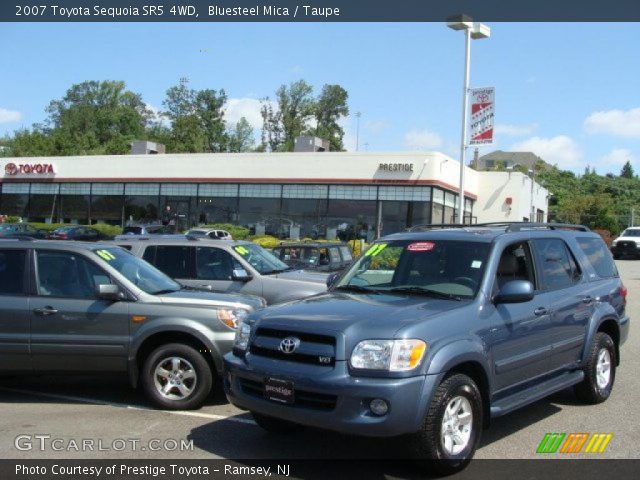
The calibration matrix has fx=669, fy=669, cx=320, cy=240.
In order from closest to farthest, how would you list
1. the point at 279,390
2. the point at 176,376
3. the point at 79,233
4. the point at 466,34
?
the point at 279,390 → the point at 176,376 → the point at 466,34 → the point at 79,233

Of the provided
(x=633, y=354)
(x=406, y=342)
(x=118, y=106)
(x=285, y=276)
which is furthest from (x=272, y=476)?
(x=118, y=106)

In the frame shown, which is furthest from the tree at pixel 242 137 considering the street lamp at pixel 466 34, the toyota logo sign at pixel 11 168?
the street lamp at pixel 466 34

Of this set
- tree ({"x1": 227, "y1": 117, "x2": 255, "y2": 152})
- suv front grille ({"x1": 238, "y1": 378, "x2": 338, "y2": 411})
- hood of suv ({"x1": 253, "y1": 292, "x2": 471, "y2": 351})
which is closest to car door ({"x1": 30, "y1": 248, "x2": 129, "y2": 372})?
hood of suv ({"x1": 253, "y1": 292, "x2": 471, "y2": 351})

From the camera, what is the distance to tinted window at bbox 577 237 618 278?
7545 mm

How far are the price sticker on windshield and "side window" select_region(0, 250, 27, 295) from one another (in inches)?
164

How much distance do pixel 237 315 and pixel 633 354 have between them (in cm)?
647

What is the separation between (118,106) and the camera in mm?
102875

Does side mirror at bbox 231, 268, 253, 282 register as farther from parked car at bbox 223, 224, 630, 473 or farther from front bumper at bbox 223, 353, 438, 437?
front bumper at bbox 223, 353, 438, 437

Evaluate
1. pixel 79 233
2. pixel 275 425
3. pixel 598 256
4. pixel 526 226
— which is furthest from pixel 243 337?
pixel 79 233

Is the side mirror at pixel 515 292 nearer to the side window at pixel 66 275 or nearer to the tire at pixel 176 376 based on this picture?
the tire at pixel 176 376

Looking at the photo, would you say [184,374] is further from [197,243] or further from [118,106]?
[118,106]

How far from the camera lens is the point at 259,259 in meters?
11.2

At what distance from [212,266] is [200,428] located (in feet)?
14.8

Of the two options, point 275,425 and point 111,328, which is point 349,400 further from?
point 111,328
